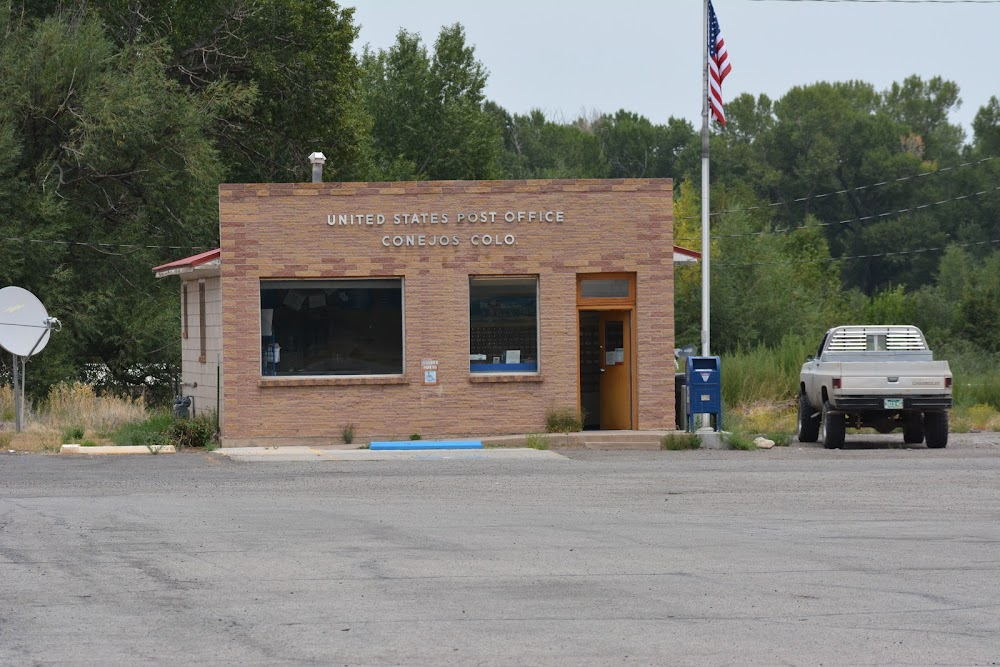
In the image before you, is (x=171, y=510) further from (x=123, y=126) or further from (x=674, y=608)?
(x=123, y=126)

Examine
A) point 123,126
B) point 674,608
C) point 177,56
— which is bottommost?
point 674,608

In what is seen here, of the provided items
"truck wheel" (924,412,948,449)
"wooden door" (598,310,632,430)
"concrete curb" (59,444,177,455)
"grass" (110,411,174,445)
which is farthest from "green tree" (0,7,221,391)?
"truck wheel" (924,412,948,449)

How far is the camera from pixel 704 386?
24625mm

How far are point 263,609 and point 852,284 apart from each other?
284 feet

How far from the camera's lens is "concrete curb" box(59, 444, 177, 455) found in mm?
23219

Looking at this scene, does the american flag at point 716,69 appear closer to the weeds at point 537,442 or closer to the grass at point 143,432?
the weeds at point 537,442

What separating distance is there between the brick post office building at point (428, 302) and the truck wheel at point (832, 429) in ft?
8.93

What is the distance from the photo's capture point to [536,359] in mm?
25156

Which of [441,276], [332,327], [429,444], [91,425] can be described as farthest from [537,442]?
[91,425]

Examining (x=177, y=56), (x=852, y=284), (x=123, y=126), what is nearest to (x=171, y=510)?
(x=123, y=126)

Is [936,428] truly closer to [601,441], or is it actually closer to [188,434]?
[601,441]

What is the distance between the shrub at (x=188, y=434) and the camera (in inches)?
959

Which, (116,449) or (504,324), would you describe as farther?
(504,324)

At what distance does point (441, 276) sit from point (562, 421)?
3.31 meters
